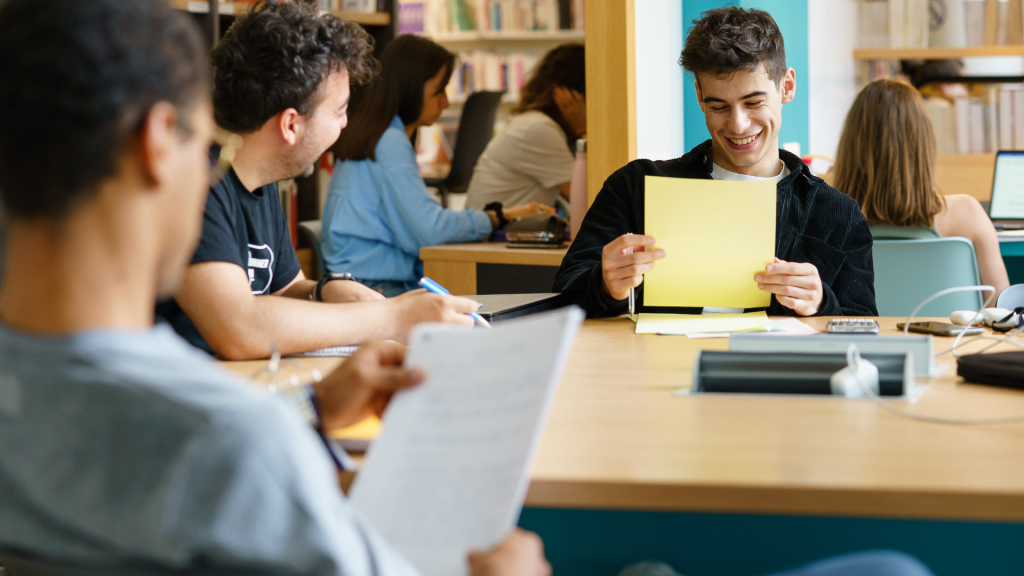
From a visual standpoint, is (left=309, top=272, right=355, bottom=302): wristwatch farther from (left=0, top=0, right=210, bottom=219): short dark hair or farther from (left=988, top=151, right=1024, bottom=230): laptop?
(left=988, top=151, right=1024, bottom=230): laptop

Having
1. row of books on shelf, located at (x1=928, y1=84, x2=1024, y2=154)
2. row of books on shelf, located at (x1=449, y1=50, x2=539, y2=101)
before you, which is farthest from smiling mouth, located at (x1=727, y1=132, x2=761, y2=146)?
row of books on shelf, located at (x1=449, y1=50, x2=539, y2=101)

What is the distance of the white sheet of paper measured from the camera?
0.69 metres

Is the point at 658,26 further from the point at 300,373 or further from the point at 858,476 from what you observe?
the point at 858,476

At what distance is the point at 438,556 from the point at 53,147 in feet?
1.36

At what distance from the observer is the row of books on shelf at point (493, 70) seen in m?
A: 5.83

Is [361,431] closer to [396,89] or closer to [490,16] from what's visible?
[396,89]

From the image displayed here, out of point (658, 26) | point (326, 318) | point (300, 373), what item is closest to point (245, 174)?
point (326, 318)

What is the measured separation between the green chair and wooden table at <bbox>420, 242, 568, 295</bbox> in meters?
0.89

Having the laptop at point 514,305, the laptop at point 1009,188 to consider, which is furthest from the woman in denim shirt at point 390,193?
the laptop at point 1009,188

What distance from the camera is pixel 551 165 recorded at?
11.0 ft

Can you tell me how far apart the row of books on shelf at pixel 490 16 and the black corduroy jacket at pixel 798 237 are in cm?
403

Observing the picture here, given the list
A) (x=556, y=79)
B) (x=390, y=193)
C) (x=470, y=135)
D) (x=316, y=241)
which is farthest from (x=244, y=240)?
(x=470, y=135)

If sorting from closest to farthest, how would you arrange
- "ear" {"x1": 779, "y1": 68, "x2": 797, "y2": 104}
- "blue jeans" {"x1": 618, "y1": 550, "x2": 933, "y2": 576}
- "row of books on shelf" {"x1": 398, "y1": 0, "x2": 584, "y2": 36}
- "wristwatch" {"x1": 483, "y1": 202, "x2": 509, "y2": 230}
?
"blue jeans" {"x1": 618, "y1": 550, "x2": 933, "y2": 576} < "ear" {"x1": 779, "y1": 68, "x2": 797, "y2": 104} < "wristwatch" {"x1": 483, "y1": 202, "x2": 509, "y2": 230} < "row of books on shelf" {"x1": 398, "y1": 0, "x2": 584, "y2": 36}

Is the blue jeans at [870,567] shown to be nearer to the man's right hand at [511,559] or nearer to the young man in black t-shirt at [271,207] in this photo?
the man's right hand at [511,559]
